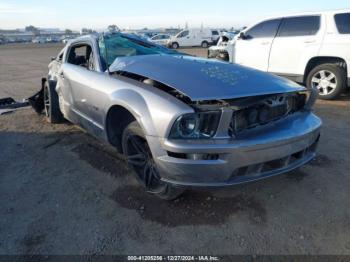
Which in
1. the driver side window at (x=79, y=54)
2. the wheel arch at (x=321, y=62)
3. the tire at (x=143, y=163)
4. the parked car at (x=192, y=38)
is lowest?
the tire at (x=143, y=163)

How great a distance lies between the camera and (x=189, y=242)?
2.50 meters

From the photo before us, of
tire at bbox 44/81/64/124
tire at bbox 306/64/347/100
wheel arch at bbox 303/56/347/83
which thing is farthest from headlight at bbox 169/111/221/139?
wheel arch at bbox 303/56/347/83

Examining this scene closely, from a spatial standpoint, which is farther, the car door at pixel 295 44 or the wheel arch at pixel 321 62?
the car door at pixel 295 44

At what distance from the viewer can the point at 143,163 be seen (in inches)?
123

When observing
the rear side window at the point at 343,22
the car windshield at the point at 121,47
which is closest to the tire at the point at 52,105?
the car windshield at the point at 121,47

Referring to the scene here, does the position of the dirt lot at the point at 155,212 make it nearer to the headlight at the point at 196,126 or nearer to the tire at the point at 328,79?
the headlight at the point at 196,126

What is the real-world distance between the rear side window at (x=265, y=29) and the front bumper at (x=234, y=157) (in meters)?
5.35

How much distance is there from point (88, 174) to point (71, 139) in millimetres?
1336

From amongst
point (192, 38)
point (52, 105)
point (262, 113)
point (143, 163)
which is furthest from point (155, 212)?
point (192, 38)

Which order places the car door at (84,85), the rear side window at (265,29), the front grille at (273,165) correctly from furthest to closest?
the rear side window at (265,29), the car door at (84,85), the front grille at (273,165)

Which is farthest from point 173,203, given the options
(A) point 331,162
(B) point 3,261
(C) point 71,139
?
(C) point 71,139

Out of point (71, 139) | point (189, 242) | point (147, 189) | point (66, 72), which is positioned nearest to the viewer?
point (189, 242)

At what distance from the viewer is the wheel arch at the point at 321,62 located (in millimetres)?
6502

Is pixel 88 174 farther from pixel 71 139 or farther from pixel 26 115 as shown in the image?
pixel 26 115
